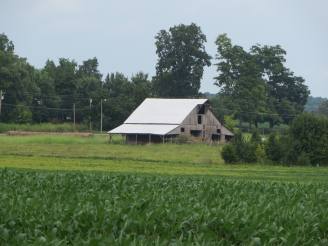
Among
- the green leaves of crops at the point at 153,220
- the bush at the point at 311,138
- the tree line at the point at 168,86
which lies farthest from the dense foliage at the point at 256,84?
the green leaves of crops at the point at 153,220

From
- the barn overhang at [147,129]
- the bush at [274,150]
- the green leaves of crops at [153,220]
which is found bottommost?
the green leaves of crops at [153,220]

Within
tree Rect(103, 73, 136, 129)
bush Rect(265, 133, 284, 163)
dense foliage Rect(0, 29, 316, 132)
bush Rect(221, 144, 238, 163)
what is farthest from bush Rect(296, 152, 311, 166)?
tree Rect(103, 73, 136, 129)

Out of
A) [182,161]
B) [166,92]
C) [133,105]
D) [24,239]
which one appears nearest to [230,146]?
[182,161]

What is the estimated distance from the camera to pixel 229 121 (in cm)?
10069

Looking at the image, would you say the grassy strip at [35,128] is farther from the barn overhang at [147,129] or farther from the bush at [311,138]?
the bush at [311,138]

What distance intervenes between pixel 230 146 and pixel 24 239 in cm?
4176

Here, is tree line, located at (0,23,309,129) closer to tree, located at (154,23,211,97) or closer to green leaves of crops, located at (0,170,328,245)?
tree, located at (154,23,211,97)

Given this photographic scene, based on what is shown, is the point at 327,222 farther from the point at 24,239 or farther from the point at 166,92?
the point at 166,92

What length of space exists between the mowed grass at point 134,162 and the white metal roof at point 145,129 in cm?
502

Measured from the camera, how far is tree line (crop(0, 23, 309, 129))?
Result: 10412 centimetres

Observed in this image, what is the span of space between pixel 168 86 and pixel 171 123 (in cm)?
2979

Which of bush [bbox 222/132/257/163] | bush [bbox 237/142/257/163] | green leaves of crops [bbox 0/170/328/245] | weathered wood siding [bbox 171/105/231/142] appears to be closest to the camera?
green leaves of crops [bbox 0/170/328/245]

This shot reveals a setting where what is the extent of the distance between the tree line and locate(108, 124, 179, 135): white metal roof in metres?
21.4

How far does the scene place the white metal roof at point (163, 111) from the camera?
85938 millimetres
